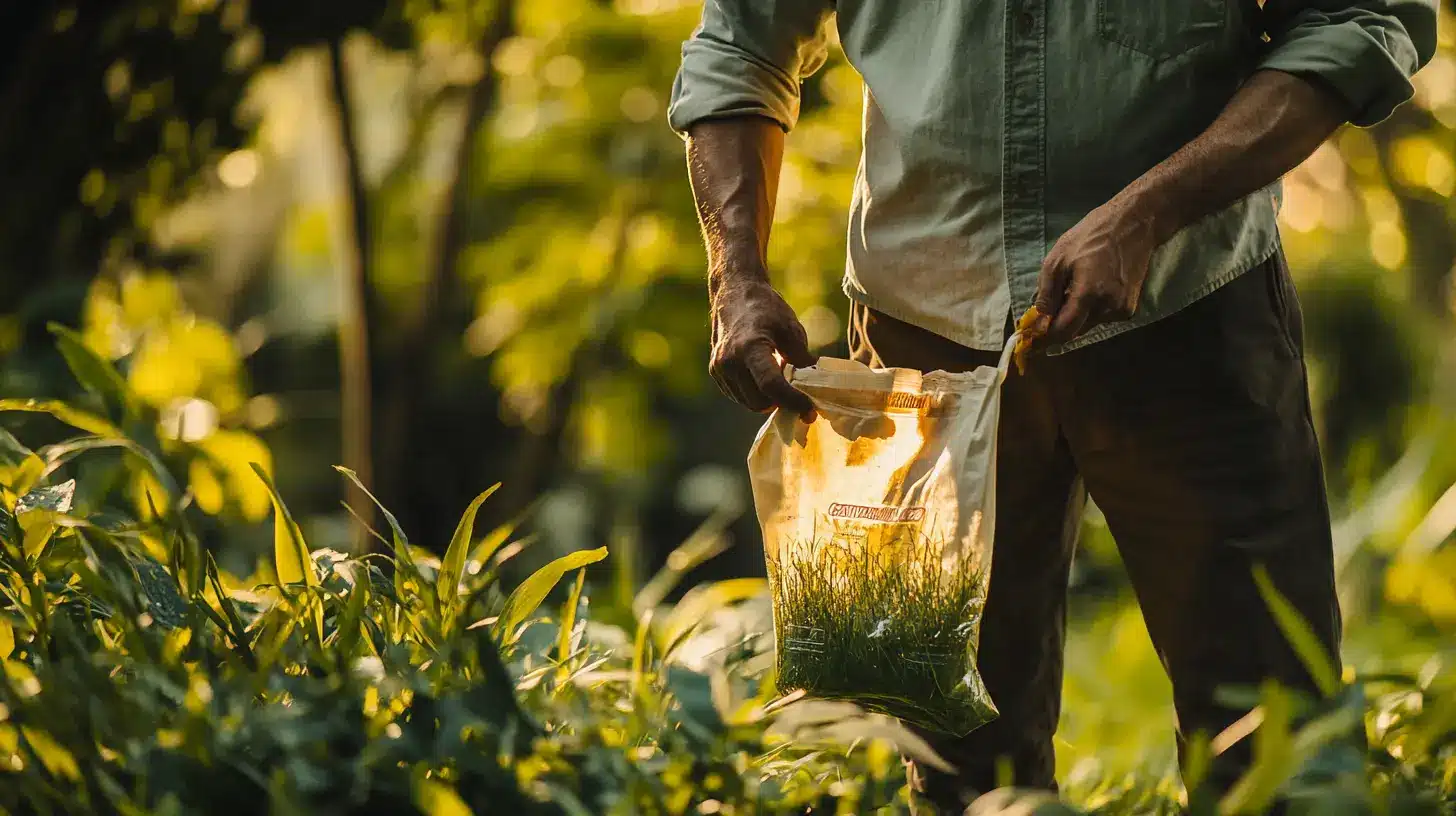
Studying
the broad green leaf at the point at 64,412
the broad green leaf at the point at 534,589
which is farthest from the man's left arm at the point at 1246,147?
the broad green leaf at the point at 64,412

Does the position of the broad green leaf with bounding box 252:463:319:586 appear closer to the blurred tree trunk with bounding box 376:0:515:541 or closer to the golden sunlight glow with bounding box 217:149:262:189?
the golden sunlight glow with bounding box 217:149:262:189

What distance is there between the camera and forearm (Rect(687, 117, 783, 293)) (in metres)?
1.76

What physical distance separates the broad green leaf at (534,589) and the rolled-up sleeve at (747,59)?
604 mm

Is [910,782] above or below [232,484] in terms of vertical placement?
below

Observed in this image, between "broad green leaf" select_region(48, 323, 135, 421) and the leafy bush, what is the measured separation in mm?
133

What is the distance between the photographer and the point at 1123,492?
173 centimetres

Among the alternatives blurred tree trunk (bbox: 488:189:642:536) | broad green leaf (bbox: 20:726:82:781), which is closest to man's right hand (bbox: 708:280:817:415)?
broad green leaf (bbox: 20:726:82:781)

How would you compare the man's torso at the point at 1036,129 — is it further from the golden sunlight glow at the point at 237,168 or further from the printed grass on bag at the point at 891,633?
the golden sunlight glow at the point at 237,168

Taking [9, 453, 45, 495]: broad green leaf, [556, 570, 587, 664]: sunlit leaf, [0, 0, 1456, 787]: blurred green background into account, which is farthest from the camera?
[0, 0, 1456, 787]: blurred green background

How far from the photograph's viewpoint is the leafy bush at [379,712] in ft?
4.05

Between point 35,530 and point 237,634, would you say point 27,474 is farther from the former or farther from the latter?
point 237,634

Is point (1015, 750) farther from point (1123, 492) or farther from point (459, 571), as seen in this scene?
point (459, 571)

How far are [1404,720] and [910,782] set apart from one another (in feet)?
2.32

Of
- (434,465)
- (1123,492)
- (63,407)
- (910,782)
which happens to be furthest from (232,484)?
(434,465)
